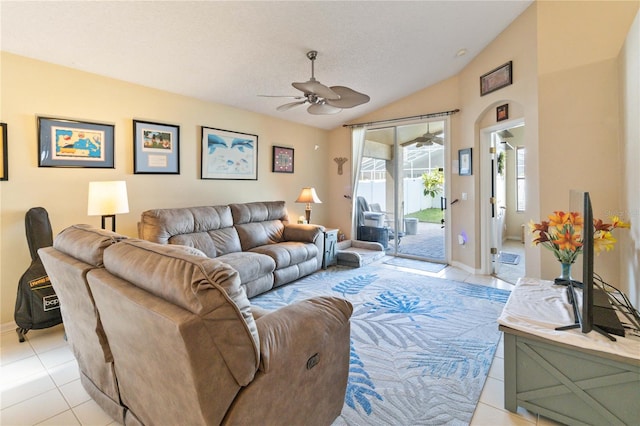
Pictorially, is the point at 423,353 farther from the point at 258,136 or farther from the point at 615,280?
the point at 258,136

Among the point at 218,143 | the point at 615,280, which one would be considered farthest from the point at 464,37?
the point at 218,143

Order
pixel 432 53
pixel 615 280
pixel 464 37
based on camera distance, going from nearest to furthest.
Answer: pixel 615 280, pixel 464 37, pixel 432 53

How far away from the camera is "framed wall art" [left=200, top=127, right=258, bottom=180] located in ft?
13.7

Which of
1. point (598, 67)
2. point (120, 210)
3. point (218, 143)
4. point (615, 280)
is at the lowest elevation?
point (615, 280)

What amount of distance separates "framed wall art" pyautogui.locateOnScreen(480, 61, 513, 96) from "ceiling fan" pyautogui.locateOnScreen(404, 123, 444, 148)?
3.46 feet

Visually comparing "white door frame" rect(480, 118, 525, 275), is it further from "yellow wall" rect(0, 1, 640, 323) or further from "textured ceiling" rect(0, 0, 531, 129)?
"textured ceiling" rect(0, 0, 531, 129)

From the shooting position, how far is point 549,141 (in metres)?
2.97

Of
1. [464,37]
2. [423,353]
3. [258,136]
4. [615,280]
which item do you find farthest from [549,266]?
[258,136]

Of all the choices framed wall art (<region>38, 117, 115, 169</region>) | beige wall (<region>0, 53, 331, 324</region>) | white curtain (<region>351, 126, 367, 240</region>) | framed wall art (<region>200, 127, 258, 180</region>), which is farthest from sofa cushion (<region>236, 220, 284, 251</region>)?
white curtain (<region>351, 126, 367, 240</region>)

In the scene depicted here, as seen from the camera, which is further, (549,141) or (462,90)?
(462,90)

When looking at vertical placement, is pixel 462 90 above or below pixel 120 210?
above

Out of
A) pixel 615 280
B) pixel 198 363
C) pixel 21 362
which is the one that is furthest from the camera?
pixel 615 280

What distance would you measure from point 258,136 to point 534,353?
4400 mm

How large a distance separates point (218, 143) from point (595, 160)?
4331 mm
